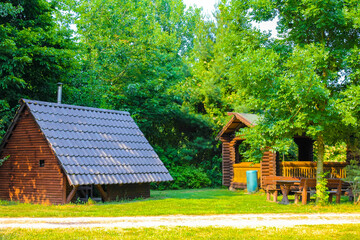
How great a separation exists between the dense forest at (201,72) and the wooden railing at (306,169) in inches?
141

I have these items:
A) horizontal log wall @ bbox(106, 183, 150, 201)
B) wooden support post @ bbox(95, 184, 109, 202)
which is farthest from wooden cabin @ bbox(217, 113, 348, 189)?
wooden support post @ bbox(95, 184, 109, 202)

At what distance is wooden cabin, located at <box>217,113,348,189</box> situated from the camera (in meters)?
25.1

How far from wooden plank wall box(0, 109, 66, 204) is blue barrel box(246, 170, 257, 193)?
12.0 m

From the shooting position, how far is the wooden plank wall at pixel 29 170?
1841 cm

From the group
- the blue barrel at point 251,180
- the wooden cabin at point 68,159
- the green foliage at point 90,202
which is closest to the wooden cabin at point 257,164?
the blue barrel at point 251,180

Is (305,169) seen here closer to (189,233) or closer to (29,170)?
(29,170)

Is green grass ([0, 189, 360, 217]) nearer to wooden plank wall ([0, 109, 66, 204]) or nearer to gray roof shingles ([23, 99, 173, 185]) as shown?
wooden plank wall ([0, 109, 66, 204])

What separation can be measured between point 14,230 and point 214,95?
90.4ft

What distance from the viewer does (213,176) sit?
1403 inches

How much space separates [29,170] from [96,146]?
3.04 m

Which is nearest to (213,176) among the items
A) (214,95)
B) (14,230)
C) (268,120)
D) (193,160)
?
(193,160)

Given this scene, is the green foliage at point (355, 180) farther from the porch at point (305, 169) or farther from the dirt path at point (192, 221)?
the dirt path at point (192, 221)

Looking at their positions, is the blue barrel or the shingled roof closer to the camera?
the shingled roof

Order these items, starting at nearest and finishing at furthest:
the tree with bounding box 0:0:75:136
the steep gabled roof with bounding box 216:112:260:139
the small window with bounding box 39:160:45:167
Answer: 1. the small window with bounding box 39:160:45:167
2. the tree with bounding box 0:0:75:136
3. the steep gabled roof with bounding box 216:112:260:139
